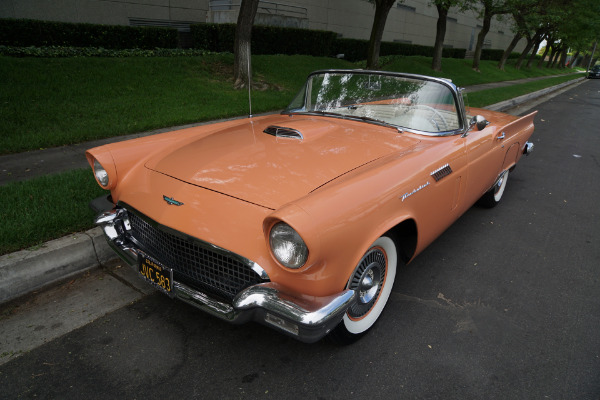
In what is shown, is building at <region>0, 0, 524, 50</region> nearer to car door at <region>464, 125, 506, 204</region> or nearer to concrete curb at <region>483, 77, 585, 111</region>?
concrete curb at <region>483, 77, 585, 111</region>

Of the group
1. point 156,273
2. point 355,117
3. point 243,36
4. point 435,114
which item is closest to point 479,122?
point 435,114

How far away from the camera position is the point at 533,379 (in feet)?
6.95

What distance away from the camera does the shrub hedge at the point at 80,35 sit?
30.9 feet

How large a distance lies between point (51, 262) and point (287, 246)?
1878mm

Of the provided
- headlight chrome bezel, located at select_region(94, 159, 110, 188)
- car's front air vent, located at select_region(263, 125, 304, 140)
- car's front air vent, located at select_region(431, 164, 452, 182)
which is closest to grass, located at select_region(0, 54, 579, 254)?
headlight chrome bezel, located at select_region(94, 159, 110, 188)

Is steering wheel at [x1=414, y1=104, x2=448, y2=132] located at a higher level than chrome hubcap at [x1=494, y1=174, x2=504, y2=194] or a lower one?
higher

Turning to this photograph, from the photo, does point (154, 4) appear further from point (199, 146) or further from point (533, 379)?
point (533, 379)

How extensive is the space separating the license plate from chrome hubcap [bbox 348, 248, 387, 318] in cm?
96

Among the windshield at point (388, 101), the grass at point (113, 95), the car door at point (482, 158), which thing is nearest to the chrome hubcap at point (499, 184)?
the car door at point (482, 158)

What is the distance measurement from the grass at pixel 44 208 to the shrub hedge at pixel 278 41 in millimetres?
10203

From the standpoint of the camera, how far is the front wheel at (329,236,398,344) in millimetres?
2193

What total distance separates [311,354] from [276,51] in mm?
13829

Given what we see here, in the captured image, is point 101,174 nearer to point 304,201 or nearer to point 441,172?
point 304,201

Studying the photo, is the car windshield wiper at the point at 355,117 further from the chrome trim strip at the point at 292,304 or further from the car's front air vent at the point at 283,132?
the chrome trim strip at the point at 292,304
